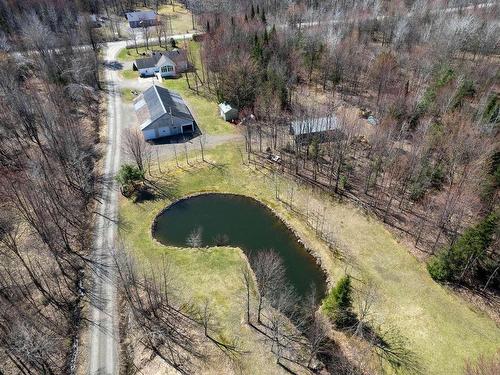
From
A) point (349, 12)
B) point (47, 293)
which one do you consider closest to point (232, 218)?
point (47, 293)

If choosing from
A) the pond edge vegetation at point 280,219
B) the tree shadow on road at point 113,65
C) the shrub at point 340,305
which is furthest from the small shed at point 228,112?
the shrub at point 340,305

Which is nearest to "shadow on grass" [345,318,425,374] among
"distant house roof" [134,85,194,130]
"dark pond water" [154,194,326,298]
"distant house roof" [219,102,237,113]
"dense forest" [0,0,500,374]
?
"dense forest" [0,0,500,374]

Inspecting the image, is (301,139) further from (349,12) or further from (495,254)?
(349,12)

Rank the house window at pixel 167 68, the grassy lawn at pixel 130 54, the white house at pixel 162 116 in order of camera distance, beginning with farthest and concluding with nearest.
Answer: the grassy lawn at pixel 130 54, the house window at pixel 167 68, the white house at pixel 162 116

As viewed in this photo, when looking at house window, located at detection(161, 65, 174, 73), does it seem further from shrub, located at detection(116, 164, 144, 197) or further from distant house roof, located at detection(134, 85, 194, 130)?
shrub, located at detection(116, 164, 144, 197)

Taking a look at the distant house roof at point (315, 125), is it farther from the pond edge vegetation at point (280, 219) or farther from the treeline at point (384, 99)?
the pond edge vegetation at point (280, 219)

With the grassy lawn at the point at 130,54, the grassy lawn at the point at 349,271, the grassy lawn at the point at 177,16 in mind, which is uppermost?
the grassy lawn at the point at 177,16
